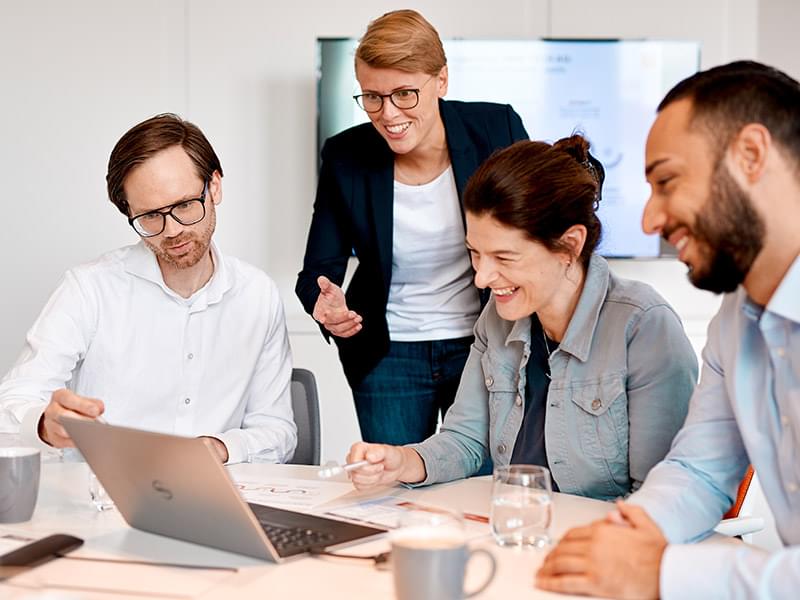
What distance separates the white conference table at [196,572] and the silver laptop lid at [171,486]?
0.08ft

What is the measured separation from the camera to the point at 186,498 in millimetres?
1458

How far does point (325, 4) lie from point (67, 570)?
3117 millimetres

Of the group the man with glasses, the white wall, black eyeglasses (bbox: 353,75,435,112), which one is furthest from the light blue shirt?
the white wall

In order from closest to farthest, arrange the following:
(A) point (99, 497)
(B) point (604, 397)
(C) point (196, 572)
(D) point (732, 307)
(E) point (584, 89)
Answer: (C) point (196, 572) < (D) point (732, 307) < (A) point (99, 497) < (B) point (604, 397) < (E) point (584, 89)

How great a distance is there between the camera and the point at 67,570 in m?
1.43

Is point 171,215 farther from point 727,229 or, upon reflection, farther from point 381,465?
point 727,229

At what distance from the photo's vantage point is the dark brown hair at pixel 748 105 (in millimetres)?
1438

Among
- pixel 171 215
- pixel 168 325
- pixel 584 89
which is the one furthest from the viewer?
pixel 584 89

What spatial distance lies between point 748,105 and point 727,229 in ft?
0.57

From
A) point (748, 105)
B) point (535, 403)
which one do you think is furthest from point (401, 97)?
point (748, 105)

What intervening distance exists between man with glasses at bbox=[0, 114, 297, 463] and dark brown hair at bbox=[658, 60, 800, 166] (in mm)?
1201

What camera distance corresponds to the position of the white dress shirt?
7.73 feet

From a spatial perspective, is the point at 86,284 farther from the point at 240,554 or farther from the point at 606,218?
the point at 606,218

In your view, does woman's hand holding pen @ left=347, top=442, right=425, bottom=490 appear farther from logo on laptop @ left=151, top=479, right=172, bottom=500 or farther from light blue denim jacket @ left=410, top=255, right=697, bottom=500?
logo on laptop @ left=151, top=479, right=172, bottom=500
